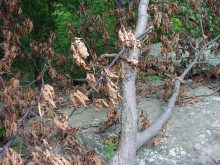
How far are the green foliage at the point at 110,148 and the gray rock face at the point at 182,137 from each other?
0.15 ft

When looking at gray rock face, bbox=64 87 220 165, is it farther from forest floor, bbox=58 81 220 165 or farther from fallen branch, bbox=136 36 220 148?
fallen branch, bbox=136 36 220 148

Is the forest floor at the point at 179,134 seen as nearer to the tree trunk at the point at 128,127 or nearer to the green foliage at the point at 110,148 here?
the green foliage at the point at 110,148

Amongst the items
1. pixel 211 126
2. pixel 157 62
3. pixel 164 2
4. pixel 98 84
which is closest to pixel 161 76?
pixel 157 62

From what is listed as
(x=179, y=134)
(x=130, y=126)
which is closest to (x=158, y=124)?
(x=179, y=134)

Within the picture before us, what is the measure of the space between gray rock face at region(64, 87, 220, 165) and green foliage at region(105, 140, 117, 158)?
0.05 metres

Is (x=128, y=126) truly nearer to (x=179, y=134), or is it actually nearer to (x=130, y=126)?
(x=130, y=126)

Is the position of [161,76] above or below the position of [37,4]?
below

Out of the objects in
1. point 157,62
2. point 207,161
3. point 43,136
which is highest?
point 157,62

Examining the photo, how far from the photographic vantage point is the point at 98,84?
15.0 feet

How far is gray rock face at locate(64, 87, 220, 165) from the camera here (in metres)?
5.23

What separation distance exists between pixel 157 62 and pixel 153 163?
7.63 feet

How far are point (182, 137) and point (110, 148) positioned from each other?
3.23 ft

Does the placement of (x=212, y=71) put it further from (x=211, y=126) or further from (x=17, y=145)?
(x=17, y=145)

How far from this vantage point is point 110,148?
17.4ft
